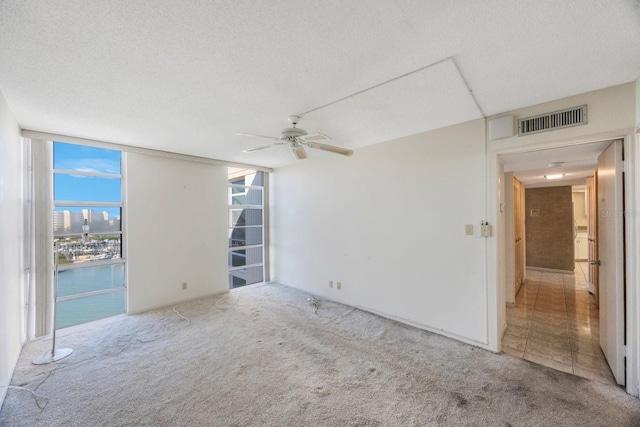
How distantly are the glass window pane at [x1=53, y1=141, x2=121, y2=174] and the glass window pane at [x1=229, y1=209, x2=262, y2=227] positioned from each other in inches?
84.1

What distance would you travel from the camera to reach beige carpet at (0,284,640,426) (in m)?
1.89

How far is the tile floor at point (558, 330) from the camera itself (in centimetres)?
250

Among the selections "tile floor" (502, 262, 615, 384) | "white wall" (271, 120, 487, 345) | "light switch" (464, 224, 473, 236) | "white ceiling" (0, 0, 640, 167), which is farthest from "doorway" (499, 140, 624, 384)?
"white ceiling" (0, 0, 640, 167)

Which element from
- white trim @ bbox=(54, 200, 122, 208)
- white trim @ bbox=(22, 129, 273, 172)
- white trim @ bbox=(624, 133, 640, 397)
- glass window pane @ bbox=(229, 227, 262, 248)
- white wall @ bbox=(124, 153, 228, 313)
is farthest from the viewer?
glass window pane @ bbox=(229, 227, 262, 248)

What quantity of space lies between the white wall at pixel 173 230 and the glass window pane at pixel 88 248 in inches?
8.7

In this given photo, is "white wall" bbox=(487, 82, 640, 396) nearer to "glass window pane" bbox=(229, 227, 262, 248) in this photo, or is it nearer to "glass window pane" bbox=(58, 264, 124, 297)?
"glass window pane" bbox=(229, 227, 262, 248)

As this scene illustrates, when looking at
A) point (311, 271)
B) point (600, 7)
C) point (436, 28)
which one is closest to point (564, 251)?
point (311, 271)

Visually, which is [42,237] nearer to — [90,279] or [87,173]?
[90,279]

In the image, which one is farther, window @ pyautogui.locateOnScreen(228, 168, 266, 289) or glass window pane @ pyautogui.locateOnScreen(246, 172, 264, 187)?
glass window pane @ pyautogui.locateOnScreen(246, 172, 264, 187)

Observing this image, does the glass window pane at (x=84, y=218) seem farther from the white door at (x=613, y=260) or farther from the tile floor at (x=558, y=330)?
the white door at (x=613, y=260)

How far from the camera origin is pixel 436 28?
1.47m

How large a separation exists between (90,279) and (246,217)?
2.74 meters

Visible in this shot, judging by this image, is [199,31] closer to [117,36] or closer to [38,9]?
[117,36]

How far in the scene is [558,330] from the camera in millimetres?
3191
